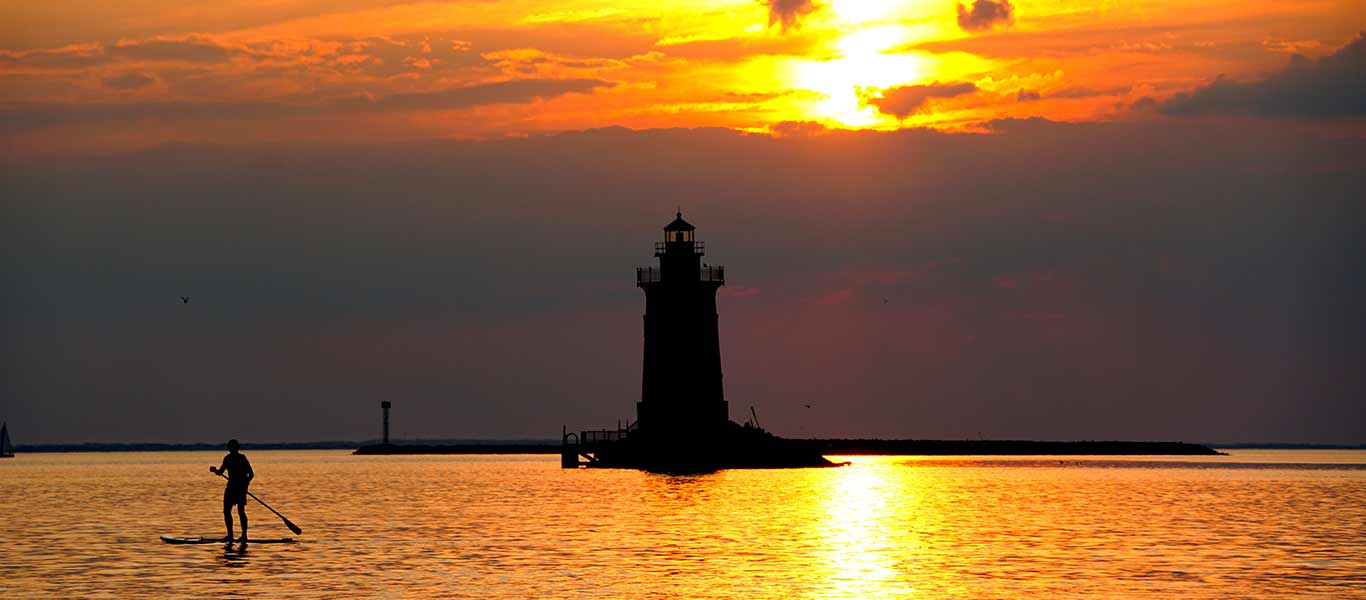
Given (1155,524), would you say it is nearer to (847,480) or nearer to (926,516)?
(926,516)

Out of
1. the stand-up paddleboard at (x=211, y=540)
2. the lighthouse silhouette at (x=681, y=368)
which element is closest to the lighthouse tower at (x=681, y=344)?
the lighthouse silhouette at (x=681, y=368)

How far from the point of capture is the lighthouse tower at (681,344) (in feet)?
322

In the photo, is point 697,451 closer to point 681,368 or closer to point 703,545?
point 681,368

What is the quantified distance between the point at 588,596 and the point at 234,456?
Answer: 12.6m

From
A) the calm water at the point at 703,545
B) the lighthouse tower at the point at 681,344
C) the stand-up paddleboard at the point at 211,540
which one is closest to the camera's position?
the calm water at the point at 703,545

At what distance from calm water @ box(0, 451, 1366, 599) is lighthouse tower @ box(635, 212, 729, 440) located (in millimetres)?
14688

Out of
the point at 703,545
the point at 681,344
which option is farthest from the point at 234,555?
the point at 681,344

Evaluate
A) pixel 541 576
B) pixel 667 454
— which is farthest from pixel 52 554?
pixel 667 454

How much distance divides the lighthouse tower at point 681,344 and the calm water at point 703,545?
48.2ft

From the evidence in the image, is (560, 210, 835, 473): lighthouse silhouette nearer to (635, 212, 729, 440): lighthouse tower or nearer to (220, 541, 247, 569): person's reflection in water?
(635, 212, 729, 440): lighthouse tower

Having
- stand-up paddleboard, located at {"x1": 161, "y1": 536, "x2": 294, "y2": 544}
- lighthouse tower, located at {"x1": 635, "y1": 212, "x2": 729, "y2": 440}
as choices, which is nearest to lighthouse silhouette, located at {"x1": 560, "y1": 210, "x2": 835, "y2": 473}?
lighthouse tower, located at {"x1": 635, "y1": 212, "x2": 729, "y2": 440}

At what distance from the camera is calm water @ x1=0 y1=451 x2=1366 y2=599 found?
1362 inches

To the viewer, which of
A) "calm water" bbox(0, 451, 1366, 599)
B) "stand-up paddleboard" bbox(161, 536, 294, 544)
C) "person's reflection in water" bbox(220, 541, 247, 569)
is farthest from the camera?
"stand-up paddleboard" bbox(161, 536, 294, 544)

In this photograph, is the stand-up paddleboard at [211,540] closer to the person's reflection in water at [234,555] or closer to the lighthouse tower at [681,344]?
the person's reflection in water at [234,555]
